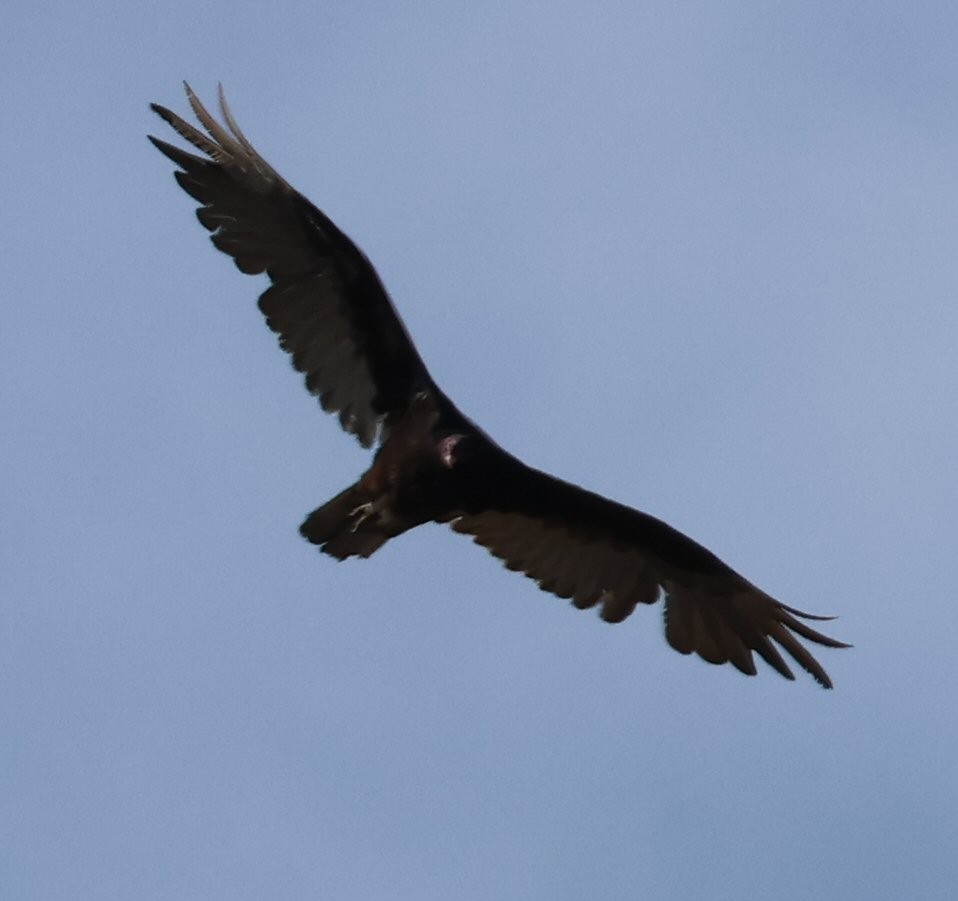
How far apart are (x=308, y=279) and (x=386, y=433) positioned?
81cm

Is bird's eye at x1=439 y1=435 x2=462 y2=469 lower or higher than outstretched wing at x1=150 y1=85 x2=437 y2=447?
lower

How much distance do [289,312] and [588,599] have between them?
7.17ft

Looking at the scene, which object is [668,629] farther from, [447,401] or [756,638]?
[447,401]

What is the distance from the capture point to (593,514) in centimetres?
1180

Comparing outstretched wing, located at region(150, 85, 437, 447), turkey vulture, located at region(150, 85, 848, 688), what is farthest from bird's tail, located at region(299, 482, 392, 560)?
outstretched wing, located at region(150, 85, 437, 447)

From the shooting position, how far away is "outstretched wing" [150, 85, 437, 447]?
10.8 metres

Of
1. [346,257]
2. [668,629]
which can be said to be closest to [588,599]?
[668,629]

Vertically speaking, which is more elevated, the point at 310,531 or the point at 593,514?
the point at 593,514

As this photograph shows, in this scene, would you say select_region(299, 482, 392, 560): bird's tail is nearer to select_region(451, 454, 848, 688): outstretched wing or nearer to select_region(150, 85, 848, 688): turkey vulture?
select_region(150, 85, 848, 688): turkey vulture

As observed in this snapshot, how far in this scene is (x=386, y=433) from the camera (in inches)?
439

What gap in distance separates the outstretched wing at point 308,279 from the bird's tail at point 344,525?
36 cm

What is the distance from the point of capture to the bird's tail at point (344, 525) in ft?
35.9

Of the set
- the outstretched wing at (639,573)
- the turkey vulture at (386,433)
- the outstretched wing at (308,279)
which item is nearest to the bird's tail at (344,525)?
the turkey vulture at (386,433)

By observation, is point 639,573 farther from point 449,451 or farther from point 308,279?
point 308,279
